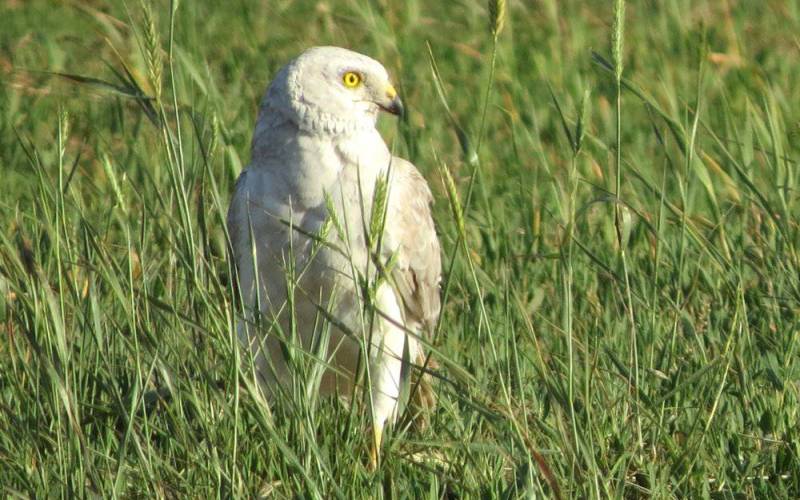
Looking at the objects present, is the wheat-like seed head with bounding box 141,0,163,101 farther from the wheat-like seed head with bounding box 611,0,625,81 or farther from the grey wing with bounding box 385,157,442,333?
the grey wing with bounding box 385,157,442,333

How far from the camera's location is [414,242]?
5.06 m

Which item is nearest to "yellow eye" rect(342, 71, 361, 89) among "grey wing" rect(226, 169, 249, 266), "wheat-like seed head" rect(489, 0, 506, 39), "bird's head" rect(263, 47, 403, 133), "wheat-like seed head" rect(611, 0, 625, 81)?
"bird's head" rect(263, 47, 403, 133)

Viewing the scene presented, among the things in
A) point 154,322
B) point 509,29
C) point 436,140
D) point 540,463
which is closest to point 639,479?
point 540,463

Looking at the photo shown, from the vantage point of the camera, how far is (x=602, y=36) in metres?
9.11

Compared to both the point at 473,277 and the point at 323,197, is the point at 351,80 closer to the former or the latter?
the point at 323,197

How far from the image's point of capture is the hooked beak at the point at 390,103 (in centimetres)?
487

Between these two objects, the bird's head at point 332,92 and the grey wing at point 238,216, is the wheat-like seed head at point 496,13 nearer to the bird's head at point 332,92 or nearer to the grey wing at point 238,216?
the bird's head at point 332,92

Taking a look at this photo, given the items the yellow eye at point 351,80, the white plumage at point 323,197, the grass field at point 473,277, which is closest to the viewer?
the grass field at point 473,277

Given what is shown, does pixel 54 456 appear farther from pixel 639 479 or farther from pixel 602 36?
pixel 602 36

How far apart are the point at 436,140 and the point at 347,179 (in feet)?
9.31

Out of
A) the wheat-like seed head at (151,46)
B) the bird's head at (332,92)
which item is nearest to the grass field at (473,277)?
the wheat-like seed head at (151,46)

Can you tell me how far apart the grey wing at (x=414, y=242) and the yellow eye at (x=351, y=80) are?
30 cm

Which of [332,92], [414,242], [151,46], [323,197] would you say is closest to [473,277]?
[151,46]

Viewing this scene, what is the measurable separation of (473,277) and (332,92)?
6.85 feet
